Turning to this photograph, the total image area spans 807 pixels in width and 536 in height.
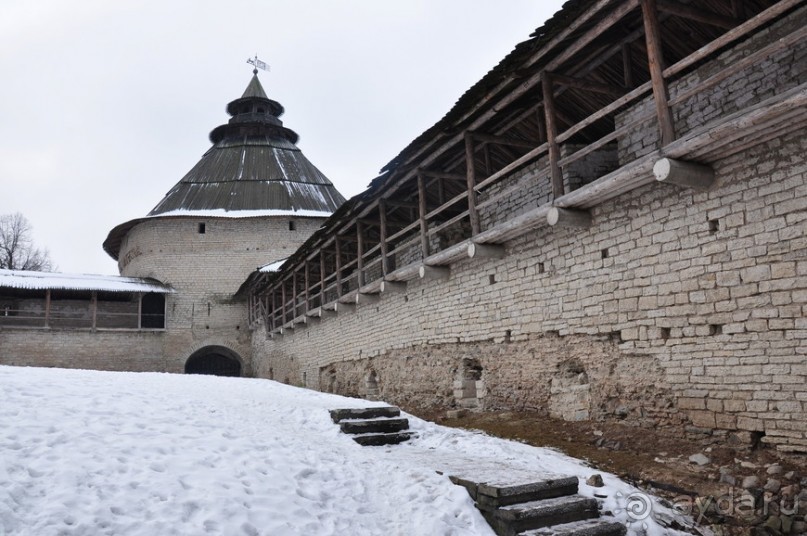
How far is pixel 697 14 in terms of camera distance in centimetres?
606

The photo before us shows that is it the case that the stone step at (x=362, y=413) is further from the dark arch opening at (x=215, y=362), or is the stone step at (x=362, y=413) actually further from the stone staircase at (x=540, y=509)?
the dark arch opening at (x=215, y=362)

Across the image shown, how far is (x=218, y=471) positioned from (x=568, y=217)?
15.8 ft

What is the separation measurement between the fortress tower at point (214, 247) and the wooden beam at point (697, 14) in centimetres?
2343

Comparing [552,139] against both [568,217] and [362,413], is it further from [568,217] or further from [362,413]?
[362,413]

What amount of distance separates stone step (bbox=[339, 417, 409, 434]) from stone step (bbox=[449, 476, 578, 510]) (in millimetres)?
2352

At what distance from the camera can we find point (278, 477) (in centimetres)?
497

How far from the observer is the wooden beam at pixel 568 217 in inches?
277

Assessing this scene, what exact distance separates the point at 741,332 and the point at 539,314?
289 cm

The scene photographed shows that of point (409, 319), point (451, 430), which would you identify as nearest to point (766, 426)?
point (451, 430)

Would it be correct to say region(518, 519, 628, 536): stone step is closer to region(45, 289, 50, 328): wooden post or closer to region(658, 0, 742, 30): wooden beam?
region(658, 0, 742, 30): wooden beam

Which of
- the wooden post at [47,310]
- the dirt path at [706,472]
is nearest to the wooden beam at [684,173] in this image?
Answer: the dirt path at [706,472]

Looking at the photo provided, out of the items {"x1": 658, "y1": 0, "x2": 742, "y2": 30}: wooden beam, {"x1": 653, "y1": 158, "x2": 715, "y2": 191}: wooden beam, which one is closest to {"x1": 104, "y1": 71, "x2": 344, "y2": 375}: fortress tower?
{"x1": 658, "y1": 0, "x2": 742, "y2": 30}: wooden beam

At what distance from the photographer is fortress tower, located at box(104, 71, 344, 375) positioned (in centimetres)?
2722

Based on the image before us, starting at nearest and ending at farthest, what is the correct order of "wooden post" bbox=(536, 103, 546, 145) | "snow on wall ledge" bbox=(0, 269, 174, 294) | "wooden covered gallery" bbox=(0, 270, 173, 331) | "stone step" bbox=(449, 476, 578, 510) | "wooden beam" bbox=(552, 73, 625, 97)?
"stone step" bbox=(449, 476, 578, 510)
"wooden beam" bbox=(552, 73, 625, 97)
"wooden post" bbox=(536, 103, 546, 145)
"snow on wall ledge" bbox=(0, 269, 174, 294)
"wooden covered gallery" bbox=(0, 270, 173, 331)
